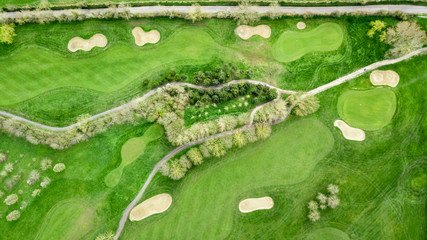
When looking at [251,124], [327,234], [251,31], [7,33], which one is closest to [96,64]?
[7,33]

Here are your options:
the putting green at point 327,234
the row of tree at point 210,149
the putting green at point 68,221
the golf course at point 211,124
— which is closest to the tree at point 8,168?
the golf course at point 211,124

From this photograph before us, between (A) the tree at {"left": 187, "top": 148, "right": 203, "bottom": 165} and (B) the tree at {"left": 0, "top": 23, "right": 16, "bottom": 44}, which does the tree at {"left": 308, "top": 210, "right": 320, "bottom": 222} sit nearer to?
(A) the tree at {"left": 187, "top": 148, "right": 203, "bottom": 165}

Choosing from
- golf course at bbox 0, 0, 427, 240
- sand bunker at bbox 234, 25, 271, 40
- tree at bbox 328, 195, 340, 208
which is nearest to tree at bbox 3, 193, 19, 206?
golf course at bbox 0, 0, 427, 240

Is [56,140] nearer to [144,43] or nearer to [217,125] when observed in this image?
[144,43]

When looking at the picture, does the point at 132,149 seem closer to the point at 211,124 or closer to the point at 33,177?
the point at 211,124

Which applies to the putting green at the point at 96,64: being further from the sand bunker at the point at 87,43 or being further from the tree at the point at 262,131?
the tree at the point at 262,131
